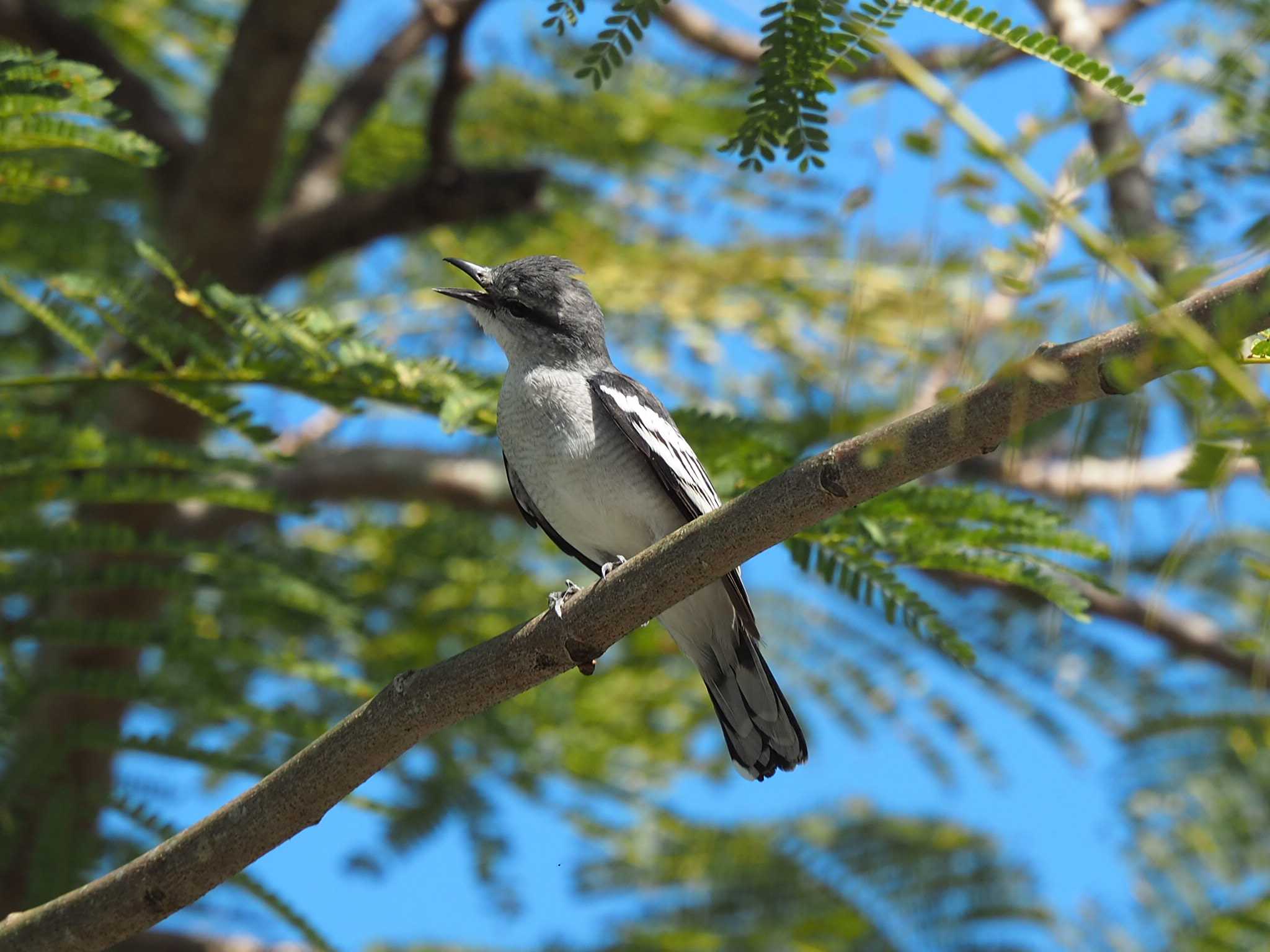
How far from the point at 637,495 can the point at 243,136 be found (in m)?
3.47

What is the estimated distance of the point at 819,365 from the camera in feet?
25.0

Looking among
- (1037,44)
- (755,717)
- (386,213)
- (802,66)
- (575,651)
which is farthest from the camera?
(386,213)

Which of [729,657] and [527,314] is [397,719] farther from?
[527,314]

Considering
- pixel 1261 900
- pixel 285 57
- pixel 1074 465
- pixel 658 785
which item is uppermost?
pixel 285 57

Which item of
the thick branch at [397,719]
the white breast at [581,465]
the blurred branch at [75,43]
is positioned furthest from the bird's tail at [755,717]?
the blurred branch at [75,43]

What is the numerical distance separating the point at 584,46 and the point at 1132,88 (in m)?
5.72

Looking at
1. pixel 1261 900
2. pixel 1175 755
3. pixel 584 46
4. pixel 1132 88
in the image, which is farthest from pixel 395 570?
pixel 1132 88

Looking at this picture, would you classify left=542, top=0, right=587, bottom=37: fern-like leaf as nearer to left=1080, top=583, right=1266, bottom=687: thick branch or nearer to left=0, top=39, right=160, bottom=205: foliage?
left=0, top=39, right=160, bottom=205: foliage

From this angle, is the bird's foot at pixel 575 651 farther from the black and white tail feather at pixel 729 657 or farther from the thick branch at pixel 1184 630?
Result: the thick branch at pixel 1184 630

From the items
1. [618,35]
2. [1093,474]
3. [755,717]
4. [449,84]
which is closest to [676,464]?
[755,717]

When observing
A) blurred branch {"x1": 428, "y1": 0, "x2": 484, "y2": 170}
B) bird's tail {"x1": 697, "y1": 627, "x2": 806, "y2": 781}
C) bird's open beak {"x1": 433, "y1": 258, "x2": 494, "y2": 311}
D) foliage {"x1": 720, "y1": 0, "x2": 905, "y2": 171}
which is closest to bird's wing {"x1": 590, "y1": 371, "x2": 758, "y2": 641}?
bird's tail {"x1": 697, "y1": 627, "x2": 806, "y2": 781}

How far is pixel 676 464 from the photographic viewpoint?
4547mm

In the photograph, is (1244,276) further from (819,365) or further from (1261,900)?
(819,365)

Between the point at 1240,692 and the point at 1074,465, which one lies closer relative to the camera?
the point at 1074,465
